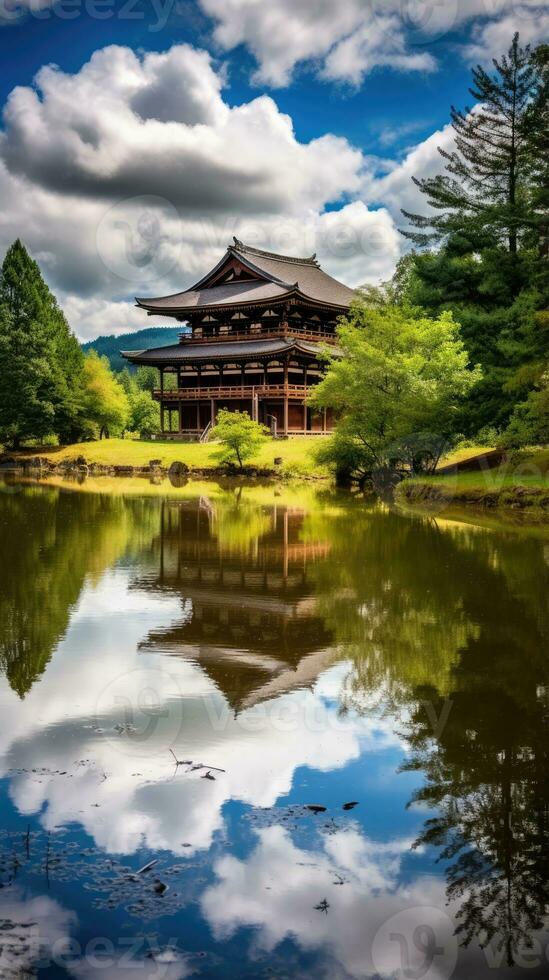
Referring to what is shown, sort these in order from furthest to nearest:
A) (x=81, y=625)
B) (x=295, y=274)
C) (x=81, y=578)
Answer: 1. (x=295, y=274)
2. (x=81, y=578)
3. (x=81, y=625)

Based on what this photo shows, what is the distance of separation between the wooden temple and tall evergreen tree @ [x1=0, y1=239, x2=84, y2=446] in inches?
237

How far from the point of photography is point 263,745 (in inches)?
252

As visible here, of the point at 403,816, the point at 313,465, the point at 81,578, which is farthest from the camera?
the point at 313,465

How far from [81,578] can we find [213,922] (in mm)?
10186

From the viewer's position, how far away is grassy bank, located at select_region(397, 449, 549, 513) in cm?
2555

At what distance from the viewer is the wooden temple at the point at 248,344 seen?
53031mm

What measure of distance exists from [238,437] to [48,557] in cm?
2777

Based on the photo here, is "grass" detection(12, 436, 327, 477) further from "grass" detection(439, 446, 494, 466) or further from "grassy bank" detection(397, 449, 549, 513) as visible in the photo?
"grassy bank" detection(397, 449, 549, 513)

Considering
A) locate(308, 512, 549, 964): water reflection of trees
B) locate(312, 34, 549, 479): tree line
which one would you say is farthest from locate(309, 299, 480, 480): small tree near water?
locate(308, 512, 549, 964): water reflection of trees

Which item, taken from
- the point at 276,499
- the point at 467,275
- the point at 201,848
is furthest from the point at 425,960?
the point at 467,275

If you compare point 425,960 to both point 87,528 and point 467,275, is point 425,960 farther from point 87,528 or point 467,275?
point 467,275

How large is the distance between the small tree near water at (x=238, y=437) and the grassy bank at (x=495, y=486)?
1320cm

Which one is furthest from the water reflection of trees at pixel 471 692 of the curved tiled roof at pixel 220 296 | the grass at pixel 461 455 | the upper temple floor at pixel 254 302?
the curved tiled roof at pixel 220 296

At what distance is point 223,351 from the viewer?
5541cm
